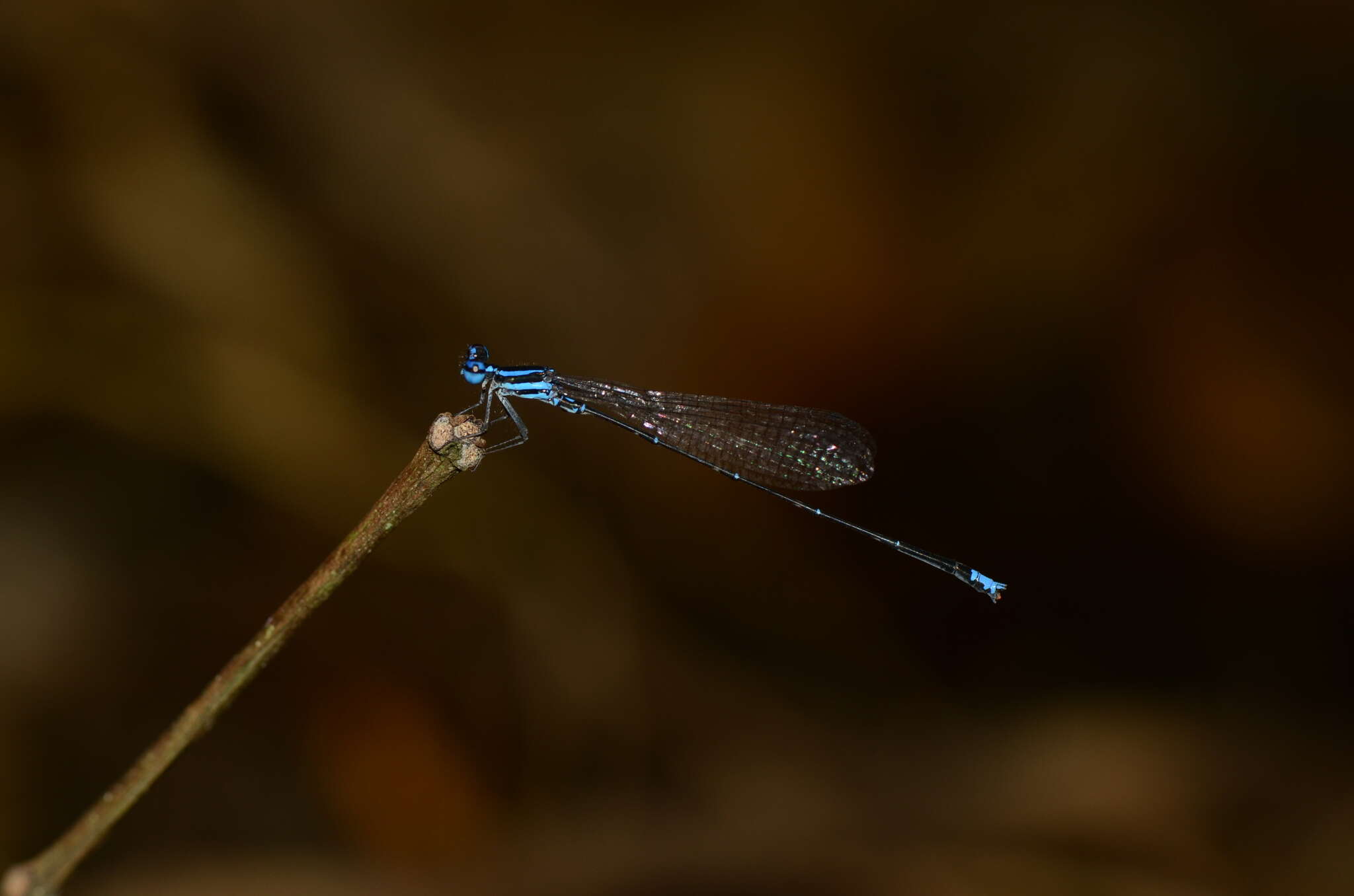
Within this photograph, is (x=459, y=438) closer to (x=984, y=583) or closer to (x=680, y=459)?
(x=984, y=583)

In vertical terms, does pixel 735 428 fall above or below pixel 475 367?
above

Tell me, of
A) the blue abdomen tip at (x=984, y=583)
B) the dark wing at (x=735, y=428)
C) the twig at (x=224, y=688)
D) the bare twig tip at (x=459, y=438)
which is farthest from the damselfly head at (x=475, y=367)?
the blue abdomen tip at (x=984, y=583)

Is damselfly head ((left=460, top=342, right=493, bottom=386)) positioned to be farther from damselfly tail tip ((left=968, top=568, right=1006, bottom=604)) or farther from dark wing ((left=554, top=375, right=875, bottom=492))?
damselfly tail tip ((left=968, top=568, right=1006, bottom=604))

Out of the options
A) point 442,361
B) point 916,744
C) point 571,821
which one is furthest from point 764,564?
point 442,361

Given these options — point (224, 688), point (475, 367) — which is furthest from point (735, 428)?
point (224, 688)

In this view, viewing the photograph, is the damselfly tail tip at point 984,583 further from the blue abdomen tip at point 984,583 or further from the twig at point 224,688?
the twig at point 224,688

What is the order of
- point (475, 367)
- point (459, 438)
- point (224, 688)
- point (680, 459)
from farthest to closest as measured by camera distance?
point (680, 459), point (475, 367), point (459, 438), point (224, 688)
